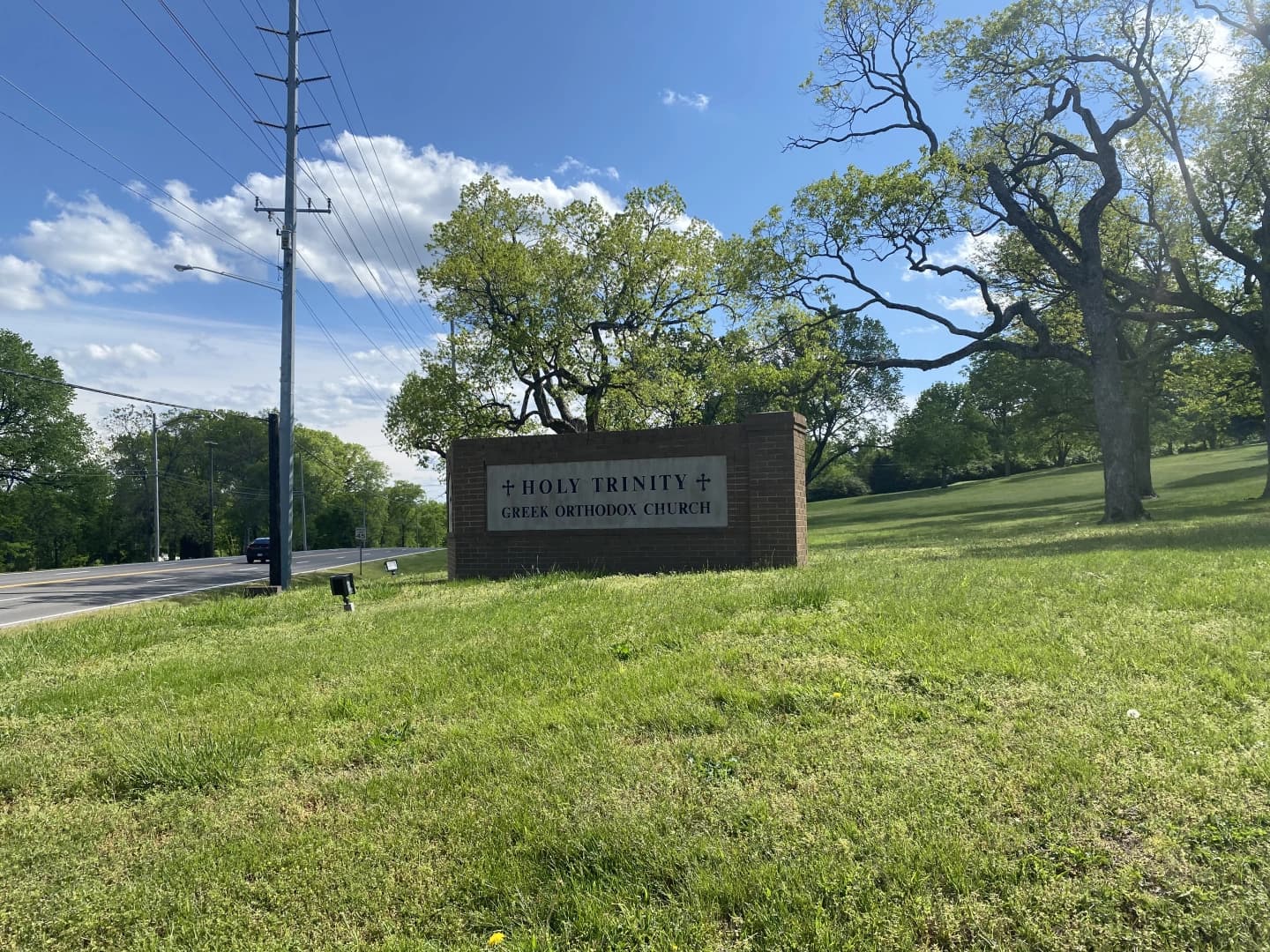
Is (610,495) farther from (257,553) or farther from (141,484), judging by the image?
(141,484)

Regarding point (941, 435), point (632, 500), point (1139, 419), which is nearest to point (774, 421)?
point (632, 500)

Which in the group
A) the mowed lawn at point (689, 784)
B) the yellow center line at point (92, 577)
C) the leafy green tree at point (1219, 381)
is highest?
the leafy green tree at point (1219, 381)

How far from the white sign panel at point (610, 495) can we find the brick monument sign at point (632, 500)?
14 millimetres

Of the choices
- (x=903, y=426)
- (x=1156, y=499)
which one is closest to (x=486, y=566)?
(x=1156, y=499)

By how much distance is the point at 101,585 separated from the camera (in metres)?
23.2

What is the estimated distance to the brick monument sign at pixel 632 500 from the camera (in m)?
10.4

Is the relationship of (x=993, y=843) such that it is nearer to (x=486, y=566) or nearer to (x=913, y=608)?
(x=913, y=608)

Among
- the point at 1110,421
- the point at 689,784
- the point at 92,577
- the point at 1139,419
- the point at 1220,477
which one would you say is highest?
the point at 1139,419

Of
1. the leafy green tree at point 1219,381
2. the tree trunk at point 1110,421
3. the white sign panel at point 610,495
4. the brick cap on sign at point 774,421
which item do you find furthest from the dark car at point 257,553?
the leafy green tree at point 1219,381

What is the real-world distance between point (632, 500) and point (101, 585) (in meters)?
20.8

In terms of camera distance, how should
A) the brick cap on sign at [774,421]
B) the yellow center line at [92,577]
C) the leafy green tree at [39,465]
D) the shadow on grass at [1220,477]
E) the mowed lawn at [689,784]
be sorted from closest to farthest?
the mowed lawn at [689,784]
the brick cap on sign at [774,421]
the yellow center line at [92,577]
the shadow on grass at [1220,477]
the leafy green tree at [39,465]

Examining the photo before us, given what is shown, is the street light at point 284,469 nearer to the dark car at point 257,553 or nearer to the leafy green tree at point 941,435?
the dark car at point 257,553

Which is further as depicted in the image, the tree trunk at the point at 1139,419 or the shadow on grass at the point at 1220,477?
the shadow on grass at the point at 1220,477

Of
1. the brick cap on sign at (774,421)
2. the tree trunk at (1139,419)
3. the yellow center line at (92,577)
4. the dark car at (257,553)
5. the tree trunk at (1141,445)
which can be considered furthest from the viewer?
the dark car at (257,553)
